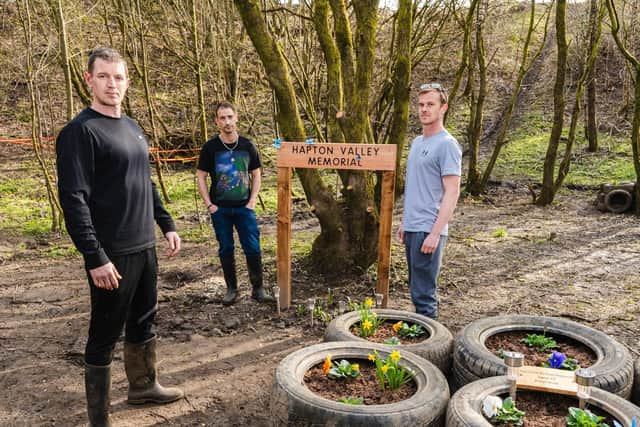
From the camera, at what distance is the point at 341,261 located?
18.2ft

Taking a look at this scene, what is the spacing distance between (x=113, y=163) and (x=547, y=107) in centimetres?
1795

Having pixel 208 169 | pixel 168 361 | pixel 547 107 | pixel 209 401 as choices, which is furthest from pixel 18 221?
pixel 547 107

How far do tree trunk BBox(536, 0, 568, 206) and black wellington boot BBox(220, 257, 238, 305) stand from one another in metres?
6.89

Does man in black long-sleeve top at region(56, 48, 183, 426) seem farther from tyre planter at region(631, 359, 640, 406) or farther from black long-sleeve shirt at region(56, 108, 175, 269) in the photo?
tyre planter at region(631, 359, 640, 406)

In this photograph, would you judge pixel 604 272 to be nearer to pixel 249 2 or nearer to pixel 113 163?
pixel 249 2

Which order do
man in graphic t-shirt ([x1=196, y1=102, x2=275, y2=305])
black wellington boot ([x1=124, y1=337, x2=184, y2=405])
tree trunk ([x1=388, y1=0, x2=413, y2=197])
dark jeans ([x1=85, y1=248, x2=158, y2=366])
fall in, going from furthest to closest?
1. tree trunk ([x1=388, y1=0, x2=413, y2=197])
2. man in graphic t-shirt ([x1=196, y1=102, x2=275, y2=305])
3. black wellington boot ([x1=124, y1=337, x2=184, y2=405])
4. dark jeans ([x1=85, y1=248, x2=158, y2=366])

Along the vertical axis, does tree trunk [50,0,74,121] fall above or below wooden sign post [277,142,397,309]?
above

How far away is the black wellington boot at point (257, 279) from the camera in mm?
4926

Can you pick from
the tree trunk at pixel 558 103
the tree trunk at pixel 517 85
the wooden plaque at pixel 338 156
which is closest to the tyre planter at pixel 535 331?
the wooden plaque at pixel 338 156

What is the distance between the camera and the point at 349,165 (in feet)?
15.0

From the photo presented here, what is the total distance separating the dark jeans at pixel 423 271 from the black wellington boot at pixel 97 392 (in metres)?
2.17

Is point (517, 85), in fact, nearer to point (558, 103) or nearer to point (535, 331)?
point (558, 103)

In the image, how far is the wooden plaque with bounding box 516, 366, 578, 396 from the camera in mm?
2246

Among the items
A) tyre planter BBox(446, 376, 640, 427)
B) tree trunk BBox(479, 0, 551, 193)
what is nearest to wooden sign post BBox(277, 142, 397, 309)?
tyre planter BBox(446, 376, 640, 427)
